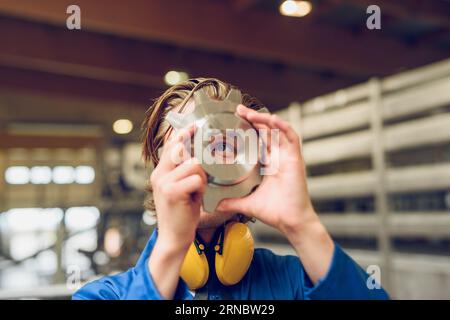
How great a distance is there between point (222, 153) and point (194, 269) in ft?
0.44

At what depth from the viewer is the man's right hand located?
1.48 feet

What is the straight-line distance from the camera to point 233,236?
21.1 inches

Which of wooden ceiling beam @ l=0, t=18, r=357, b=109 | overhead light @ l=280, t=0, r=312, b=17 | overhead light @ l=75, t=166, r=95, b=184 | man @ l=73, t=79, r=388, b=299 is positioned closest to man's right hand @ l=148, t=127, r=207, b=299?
man @ l=73, t=79, r=388, b=299

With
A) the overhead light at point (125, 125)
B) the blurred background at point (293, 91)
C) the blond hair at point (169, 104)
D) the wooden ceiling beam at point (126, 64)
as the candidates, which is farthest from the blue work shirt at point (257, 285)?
the overhead light at point (125, 125)

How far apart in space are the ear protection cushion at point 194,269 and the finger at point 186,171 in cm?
11

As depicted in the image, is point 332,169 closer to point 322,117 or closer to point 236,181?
point 322,117

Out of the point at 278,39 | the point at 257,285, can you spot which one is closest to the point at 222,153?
the point at 257,285

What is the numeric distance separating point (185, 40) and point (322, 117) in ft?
1.47

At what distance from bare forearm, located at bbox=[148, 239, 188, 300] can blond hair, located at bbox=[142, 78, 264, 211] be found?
13 centimetres

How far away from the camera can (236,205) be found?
486mm

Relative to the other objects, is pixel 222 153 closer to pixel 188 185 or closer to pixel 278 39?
pixel 188 185

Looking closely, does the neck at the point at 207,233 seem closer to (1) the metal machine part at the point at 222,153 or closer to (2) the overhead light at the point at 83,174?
(1) the metal machine part at the point at 222,153

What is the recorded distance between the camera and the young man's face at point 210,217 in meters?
0.53
